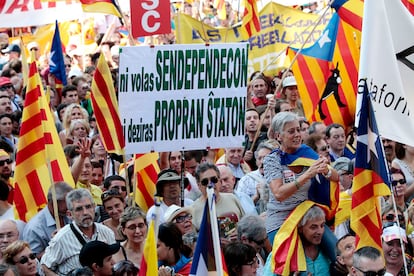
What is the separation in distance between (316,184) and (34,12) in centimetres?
593

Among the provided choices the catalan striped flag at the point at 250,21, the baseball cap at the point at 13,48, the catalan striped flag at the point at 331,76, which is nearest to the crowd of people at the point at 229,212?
the catalan striped flag at the point at 331,76

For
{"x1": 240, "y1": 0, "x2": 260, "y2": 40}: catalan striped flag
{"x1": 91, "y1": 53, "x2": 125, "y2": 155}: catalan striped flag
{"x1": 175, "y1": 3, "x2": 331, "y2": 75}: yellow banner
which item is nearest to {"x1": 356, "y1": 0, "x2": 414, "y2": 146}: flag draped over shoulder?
{"x1": 91, "y1": 53, "x2": 125, "y2": 155}: catalan striped flag

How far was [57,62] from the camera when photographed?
17.4 meters

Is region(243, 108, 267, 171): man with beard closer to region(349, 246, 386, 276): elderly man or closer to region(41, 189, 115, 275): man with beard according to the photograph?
region(41, 189, 115, 275): man with beard

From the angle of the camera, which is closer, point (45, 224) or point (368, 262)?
point (368, 262)

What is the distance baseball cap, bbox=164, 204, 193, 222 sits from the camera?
10.6 metres

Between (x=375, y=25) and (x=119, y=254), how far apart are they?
2.46 meters

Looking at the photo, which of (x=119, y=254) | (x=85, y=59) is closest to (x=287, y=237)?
(x=119, y=254)

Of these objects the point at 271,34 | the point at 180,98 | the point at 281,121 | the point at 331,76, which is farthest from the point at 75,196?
the point at 271,34

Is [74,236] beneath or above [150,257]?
beneath

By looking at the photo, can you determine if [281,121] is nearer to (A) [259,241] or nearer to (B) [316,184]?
(B) [316,184]

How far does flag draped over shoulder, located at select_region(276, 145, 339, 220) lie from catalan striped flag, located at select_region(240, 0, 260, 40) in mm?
6571

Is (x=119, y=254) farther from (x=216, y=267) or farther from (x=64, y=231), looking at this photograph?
(x=216, y=267)

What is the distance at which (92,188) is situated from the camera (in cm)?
1226
